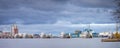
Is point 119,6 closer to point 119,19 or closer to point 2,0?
point 119,19

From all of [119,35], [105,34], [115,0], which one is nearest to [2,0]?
[115,0]

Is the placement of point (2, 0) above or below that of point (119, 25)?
above

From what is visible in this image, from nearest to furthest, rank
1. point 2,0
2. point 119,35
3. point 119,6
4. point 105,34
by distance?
point 119,6, point 2,0, point 119,35, point 105,34

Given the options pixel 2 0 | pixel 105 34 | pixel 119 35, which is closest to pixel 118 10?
pixel 2 0

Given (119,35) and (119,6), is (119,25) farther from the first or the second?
(119,35)

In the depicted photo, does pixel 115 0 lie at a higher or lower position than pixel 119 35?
higher

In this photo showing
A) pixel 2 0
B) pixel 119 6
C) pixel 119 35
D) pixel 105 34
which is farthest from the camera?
pixel 105 34

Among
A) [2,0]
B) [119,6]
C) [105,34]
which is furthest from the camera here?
[105,34]

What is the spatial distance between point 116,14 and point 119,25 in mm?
444

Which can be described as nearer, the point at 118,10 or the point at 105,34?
the point at 118,10

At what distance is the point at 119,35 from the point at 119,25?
14080 millimetres

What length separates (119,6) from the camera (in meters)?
9.21

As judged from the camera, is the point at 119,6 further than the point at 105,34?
No

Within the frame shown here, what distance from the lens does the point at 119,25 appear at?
953 cm
